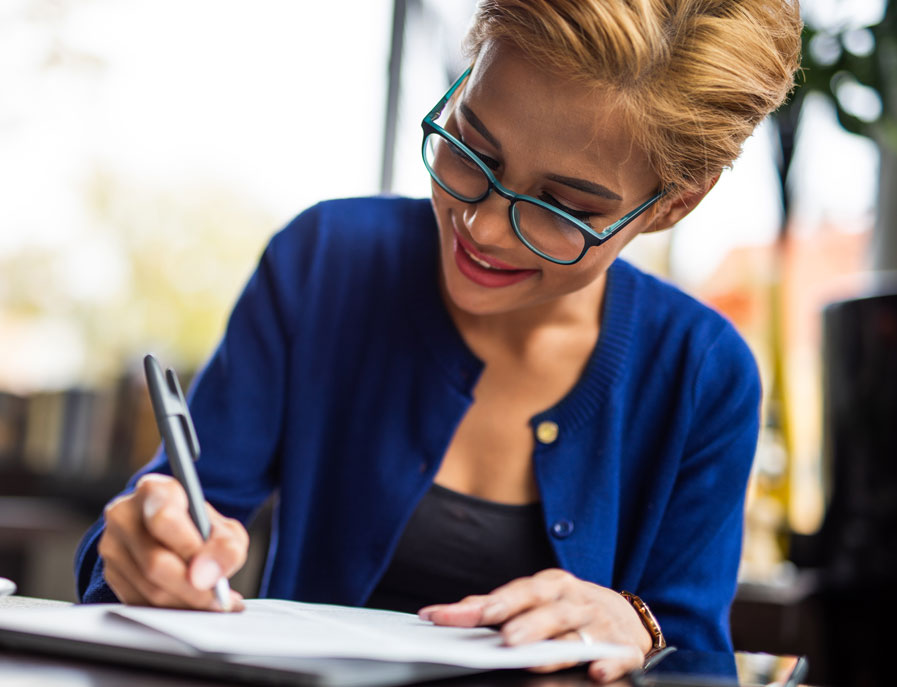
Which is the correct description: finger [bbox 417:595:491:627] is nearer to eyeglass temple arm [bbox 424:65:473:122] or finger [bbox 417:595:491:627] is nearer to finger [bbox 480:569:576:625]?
finger [bbox 480:569:576:625]

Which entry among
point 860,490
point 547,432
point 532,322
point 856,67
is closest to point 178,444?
point 547,432

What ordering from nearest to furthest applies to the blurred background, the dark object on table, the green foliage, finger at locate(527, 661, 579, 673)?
finger at locate(527, 661, 579, 673) → the dark object on table → the blurred background → the green foliage

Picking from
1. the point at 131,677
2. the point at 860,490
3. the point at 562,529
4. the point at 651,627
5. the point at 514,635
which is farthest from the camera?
the point at 860,490

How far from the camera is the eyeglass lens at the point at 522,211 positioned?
93 centimetres

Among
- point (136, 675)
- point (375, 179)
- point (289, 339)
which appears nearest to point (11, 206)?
point (375, 179)

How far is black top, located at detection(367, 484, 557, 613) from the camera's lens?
1103 mm

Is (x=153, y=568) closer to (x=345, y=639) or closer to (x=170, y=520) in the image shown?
(x=170, y=520)

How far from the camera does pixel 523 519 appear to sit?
111 cm

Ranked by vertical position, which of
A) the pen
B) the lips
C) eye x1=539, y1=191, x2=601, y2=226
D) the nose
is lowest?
the pen

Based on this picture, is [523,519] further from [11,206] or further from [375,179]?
[11,206]

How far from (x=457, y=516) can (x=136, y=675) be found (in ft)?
1.96

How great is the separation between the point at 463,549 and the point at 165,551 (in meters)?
0.49

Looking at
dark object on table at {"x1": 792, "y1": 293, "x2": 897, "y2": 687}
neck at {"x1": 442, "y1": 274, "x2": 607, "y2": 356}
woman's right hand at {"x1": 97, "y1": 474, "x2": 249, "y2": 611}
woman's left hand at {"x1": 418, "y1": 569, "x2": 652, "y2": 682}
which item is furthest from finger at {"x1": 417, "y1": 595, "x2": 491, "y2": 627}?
dark object on table at {"x1": 792, "y1": 293, "x2": 897, "y2": 687}

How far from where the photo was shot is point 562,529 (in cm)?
105
